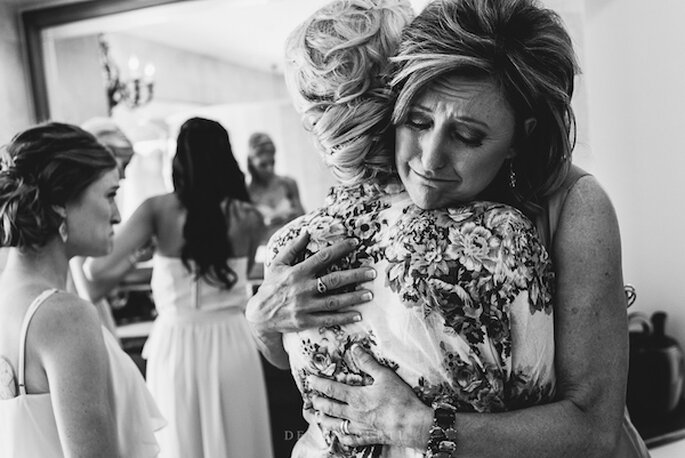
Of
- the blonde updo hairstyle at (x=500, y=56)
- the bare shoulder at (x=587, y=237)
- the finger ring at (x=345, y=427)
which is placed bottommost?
the finger ring at (x=345, y=427)

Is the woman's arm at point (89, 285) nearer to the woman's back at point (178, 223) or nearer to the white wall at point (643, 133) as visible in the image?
the woman's back at point (178, 223)

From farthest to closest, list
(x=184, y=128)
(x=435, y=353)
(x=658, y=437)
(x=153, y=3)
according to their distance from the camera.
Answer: (x=153, y=3) → (x=184, y=128) → (x=658, y=437) → (x=435, y=353)

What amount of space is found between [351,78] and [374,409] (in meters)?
0.43

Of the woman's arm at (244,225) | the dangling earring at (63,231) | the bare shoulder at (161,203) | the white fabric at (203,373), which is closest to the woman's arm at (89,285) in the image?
the white fabric at (203,373)

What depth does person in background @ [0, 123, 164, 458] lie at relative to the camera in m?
1.18

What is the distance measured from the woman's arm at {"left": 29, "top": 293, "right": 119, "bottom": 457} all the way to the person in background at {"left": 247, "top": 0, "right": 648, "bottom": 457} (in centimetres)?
51

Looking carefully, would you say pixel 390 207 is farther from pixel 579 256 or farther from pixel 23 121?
pixel 23 121

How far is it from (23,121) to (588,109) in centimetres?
268

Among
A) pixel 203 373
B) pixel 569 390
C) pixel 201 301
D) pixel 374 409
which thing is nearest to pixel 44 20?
pixel 201 301

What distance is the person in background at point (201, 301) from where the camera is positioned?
2293 millimetres

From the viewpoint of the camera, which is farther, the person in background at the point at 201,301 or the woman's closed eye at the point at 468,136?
Answer: the person in background at the point at 201,301

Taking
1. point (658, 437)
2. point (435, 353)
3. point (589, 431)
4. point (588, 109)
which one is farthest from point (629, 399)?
point (435, 353)

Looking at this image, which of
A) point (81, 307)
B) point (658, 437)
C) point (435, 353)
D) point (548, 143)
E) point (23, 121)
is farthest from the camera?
point (23, 121)

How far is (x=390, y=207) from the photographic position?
83cm
